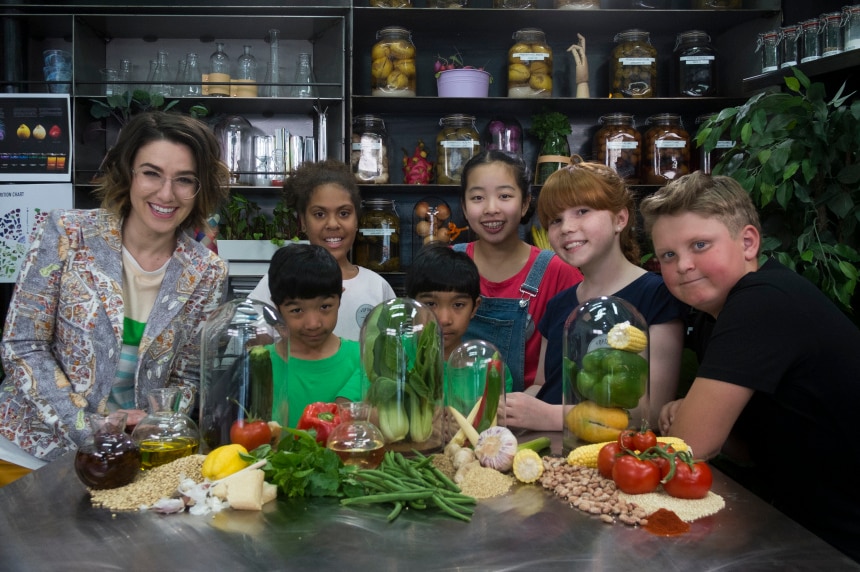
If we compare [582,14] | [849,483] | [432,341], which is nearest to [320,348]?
[432,341]

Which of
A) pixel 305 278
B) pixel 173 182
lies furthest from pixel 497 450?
pixel 173 182

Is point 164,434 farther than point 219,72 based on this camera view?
No

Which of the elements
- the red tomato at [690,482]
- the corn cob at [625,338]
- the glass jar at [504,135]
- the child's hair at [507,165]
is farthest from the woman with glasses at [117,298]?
the glass jar at [504,135]

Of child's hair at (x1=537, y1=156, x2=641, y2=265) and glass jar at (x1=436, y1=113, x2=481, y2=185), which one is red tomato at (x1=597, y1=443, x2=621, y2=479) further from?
glass jar at (x1=436, y1=113, x2=481, y2=185)

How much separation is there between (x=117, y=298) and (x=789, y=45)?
3.25 m

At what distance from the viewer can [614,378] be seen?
150cm

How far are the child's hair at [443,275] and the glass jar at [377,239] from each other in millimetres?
1986

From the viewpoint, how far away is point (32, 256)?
80.7 inches

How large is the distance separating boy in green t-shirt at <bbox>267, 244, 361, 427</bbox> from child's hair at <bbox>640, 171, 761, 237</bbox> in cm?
86

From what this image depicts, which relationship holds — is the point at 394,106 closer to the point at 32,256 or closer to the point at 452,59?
the point at 452,59

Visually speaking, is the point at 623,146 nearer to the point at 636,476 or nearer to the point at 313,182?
the point at 313,182

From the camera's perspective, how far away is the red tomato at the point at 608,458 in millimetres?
1377

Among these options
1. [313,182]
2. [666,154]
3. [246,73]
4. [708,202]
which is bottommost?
[708,202]

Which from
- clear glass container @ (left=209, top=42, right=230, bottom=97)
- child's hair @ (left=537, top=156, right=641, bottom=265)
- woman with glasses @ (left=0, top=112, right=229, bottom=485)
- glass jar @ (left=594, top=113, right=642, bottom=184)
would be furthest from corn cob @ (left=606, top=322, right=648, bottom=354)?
clear glass container @ (left=209, top=42, right=230, bottom=97)
